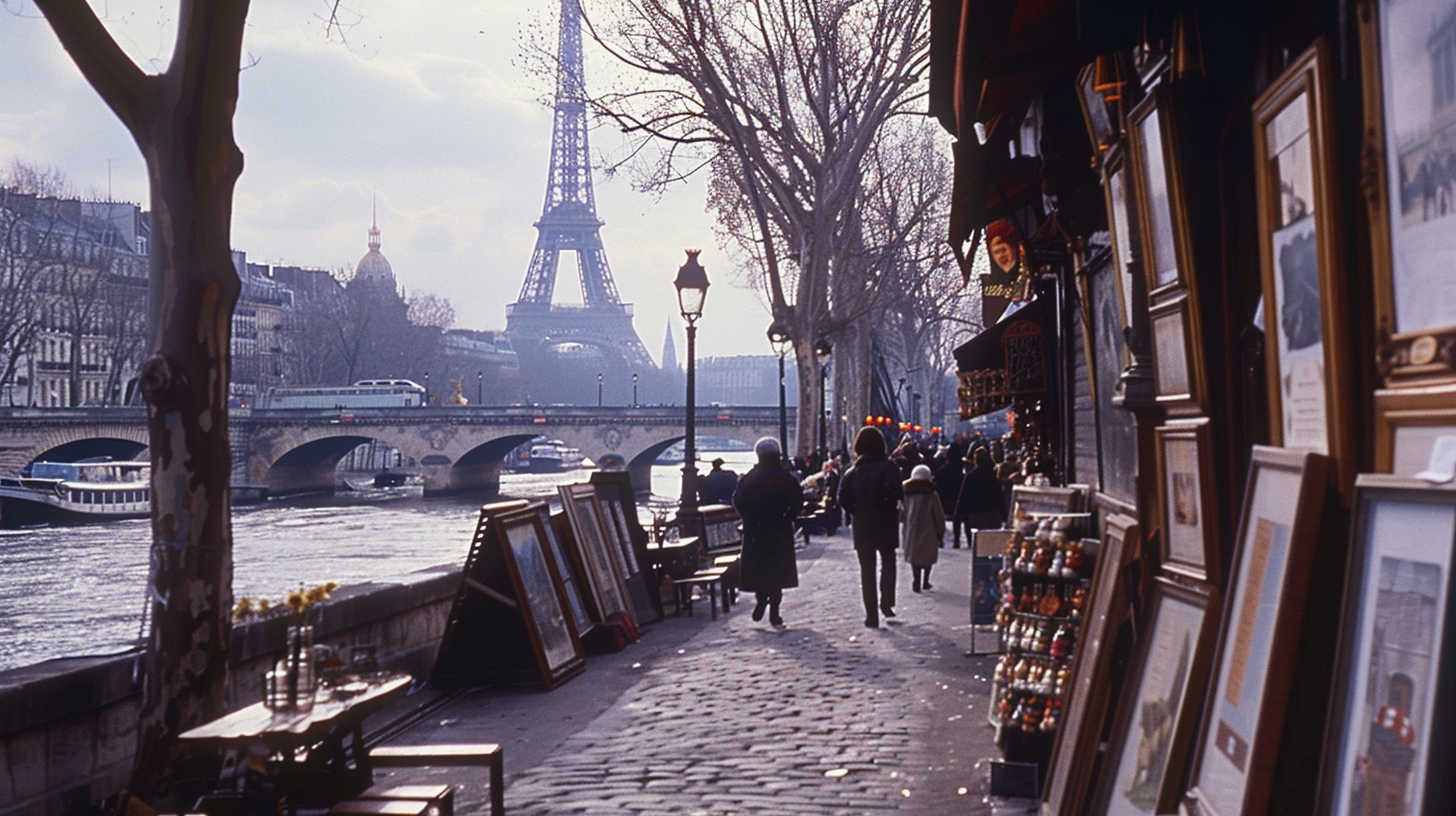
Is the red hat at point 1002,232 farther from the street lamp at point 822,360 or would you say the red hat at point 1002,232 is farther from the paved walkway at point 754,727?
the street lamp at point 822,360

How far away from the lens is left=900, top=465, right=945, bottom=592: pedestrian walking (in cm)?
1611

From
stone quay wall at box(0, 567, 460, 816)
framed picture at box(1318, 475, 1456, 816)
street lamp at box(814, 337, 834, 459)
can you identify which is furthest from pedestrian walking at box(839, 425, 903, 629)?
street lamp at box(814, 337, 834, 459)

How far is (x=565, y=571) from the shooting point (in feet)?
39.7

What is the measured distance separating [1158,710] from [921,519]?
12495 mm

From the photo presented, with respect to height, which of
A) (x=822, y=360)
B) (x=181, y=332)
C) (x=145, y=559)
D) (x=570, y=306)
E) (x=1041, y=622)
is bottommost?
(x=145, y=559)

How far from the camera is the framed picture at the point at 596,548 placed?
12648 mm

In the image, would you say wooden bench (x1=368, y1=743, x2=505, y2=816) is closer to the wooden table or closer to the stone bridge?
the wooden table

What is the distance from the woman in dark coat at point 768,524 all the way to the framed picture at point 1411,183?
10.5 m

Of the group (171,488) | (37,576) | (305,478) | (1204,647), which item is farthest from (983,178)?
(305,478)

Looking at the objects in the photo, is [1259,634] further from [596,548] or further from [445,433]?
[445,433]

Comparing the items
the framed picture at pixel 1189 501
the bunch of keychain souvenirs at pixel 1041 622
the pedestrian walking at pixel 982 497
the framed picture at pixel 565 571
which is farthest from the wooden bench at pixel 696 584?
the framed picture at pixel 1189 501

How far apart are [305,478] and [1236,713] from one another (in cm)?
9003

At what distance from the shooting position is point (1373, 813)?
7.88 feet

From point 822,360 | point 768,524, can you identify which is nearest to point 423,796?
point 768,524
